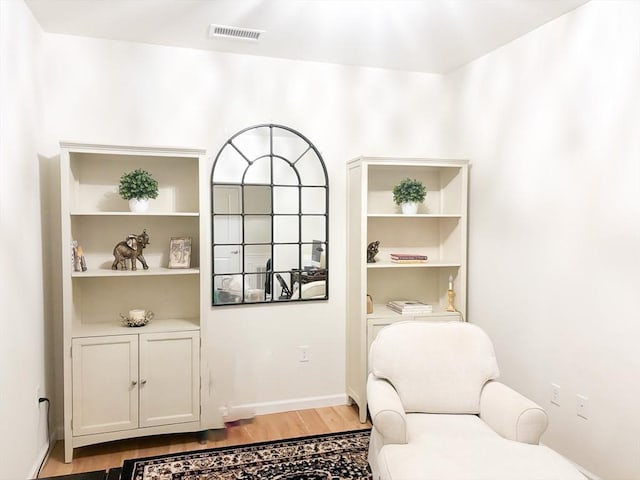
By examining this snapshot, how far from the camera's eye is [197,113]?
11.2ft

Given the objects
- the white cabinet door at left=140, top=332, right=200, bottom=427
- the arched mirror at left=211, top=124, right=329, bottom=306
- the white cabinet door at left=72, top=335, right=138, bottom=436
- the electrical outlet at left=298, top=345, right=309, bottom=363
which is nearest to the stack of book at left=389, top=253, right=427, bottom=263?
the arched mirror at left=211, top=124, right=329, bottom=306

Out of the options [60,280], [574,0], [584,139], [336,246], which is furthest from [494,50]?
[60,280]

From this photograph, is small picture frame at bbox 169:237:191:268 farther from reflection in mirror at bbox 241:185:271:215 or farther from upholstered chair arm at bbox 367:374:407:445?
upholstered chair arm at bbox 367:374:407:445

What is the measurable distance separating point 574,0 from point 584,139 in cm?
75

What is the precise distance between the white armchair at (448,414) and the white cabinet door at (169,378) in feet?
3.95

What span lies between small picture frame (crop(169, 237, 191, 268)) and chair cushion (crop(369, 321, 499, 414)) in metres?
1.42

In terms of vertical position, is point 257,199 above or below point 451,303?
above

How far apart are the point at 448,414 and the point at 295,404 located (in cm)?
149

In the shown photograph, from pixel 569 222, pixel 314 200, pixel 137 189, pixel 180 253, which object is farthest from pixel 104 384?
pixel 569 222

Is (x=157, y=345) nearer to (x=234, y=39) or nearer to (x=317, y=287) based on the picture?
(x=317, y=287)

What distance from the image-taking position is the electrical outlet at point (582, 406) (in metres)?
2.66

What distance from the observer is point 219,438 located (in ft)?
10.5

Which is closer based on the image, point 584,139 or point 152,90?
point 584,139

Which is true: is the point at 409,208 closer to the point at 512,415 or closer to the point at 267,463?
the point at 512,415
